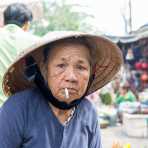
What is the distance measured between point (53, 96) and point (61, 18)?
30019 mm

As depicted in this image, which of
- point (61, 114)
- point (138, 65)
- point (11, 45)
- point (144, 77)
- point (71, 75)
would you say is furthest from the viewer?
point (138, 65)

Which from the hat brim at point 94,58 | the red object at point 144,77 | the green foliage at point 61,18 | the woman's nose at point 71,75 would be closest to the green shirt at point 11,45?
the hat brim at point 94,58

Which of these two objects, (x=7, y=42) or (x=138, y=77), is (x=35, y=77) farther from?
(x=138, y=77)

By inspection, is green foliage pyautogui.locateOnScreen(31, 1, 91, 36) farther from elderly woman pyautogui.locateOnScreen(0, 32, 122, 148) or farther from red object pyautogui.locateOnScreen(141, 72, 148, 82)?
elderly woman pyautogui.locateOnScreen(0, 32, 122, 148)

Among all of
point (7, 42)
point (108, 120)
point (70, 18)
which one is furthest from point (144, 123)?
point (70, 18)

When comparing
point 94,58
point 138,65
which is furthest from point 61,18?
point 94,58

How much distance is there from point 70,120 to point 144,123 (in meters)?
6.80

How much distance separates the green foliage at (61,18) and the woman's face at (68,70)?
26.8 meters

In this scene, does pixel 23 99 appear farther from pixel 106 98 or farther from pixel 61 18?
pixel 61 18

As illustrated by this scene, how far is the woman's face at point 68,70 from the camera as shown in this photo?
5.93 feet

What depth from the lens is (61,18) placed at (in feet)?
104

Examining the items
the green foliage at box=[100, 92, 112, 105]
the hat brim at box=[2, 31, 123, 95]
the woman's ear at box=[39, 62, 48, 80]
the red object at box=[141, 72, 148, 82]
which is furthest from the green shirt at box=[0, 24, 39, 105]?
the red object at box=[141, 72, 148, 82]

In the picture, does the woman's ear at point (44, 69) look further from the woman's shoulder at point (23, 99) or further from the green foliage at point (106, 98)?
the green foliage at point (106, 98)

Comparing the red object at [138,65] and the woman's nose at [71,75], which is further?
the red object at [138,65]
